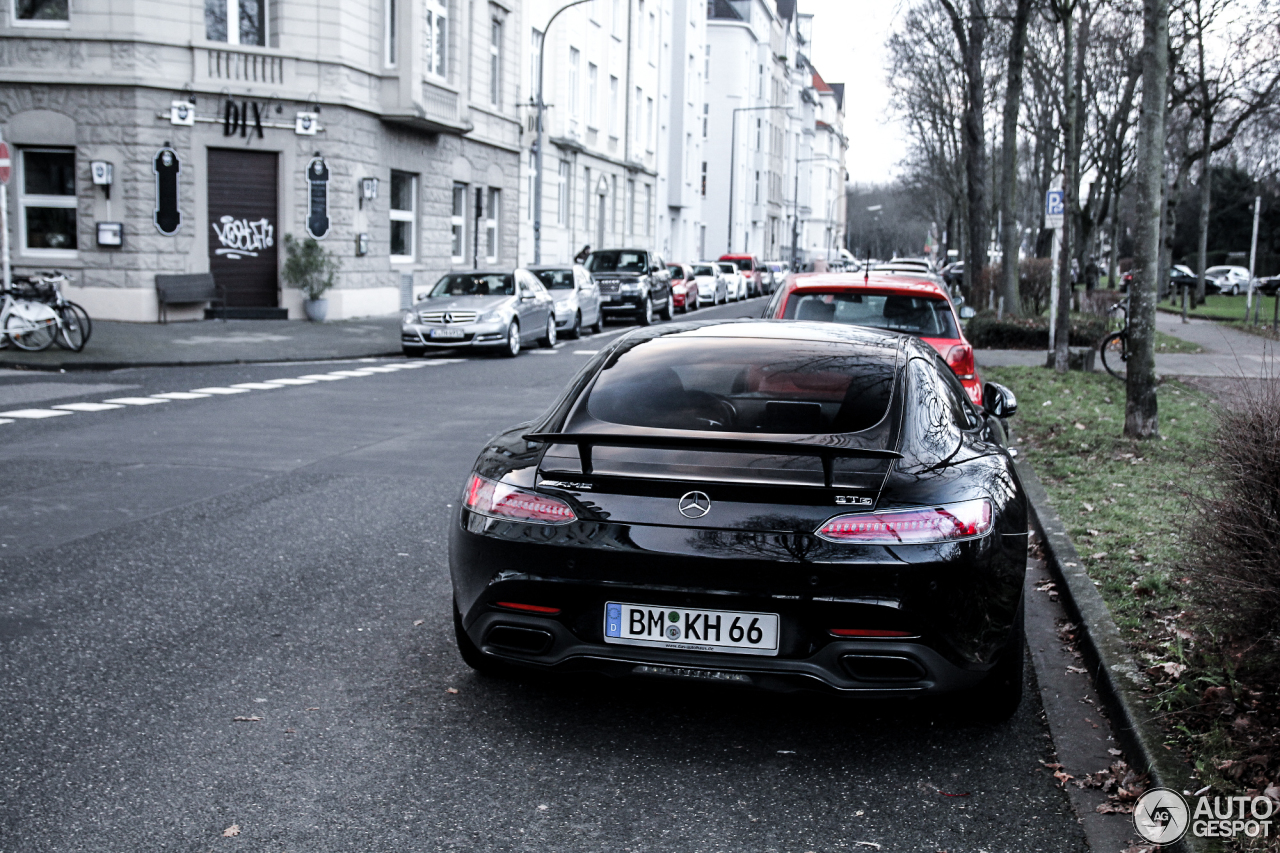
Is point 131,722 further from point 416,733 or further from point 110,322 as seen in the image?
point 110,322

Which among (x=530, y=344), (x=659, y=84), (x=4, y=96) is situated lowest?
(x=530, y=344)

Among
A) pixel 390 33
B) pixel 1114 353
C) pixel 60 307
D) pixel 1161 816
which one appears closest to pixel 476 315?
pixel 60 307

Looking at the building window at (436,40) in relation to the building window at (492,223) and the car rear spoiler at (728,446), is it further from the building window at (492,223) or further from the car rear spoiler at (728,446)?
the car rear spoiler at (728,446)

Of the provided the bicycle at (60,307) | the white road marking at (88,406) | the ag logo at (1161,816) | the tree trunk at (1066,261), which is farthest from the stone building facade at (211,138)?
the ag logo at (1161,816)

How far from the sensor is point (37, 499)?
852 cm

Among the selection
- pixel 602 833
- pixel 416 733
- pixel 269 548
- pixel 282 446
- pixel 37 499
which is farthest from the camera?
pixel 282 446

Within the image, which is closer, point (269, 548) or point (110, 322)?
point (269, 548)

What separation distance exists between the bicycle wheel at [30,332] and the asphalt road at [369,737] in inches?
504

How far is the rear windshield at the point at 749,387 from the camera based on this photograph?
183 inches

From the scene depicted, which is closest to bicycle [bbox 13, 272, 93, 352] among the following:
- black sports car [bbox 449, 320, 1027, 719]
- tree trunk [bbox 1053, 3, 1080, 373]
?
tree trunk [bbox 1053, 3, 1080, 373]

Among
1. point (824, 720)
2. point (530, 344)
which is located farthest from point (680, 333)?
point (530, 344)

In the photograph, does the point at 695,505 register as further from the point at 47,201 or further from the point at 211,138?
the point at 47,201

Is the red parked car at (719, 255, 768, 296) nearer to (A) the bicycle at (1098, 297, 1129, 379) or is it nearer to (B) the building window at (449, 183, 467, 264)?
(B) the building window at (449, 183, 467, 264)

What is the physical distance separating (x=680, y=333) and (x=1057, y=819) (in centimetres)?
247
